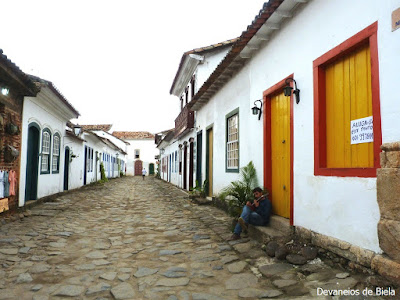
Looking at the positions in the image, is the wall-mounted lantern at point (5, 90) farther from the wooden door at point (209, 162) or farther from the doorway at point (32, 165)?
the wooden door at point (209, 162)

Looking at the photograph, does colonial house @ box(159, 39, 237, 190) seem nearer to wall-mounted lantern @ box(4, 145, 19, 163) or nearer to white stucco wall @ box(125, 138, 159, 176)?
wall-mounted lantern @ box(4, 145, 19, 163)

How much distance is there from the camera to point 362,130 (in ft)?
11.8

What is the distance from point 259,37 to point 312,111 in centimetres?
230

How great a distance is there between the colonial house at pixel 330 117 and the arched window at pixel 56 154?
8.58 metres

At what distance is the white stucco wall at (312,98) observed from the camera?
3.17 meters

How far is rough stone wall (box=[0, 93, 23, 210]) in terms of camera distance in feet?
24.5

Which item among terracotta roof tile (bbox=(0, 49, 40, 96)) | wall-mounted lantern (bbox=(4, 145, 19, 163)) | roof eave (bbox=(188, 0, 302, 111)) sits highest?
roof eave (bbox=(188, 0, 302, 111))

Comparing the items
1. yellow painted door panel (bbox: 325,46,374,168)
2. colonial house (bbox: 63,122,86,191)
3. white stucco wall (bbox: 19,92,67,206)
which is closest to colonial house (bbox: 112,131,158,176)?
colonial house (bbox: 63,122,86,191)

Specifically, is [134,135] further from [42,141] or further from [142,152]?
[42,141]

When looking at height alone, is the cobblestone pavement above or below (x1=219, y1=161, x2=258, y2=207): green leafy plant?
below

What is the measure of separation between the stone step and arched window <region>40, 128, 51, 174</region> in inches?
333

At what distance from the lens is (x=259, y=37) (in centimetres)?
602

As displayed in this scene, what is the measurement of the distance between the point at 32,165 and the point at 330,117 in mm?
9288

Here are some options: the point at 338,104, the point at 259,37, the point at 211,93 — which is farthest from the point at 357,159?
the point at 211,93
